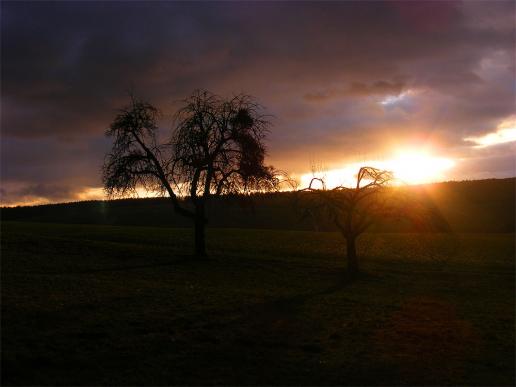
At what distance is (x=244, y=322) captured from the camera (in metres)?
17.3

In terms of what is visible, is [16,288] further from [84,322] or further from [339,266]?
[339,266]

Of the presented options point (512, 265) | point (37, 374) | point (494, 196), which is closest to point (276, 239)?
point (512, 265)

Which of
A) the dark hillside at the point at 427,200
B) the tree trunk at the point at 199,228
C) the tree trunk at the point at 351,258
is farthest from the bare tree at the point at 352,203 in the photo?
the dark hillside at the point at 427,200

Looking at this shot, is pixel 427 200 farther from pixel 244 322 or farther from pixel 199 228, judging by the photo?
pixel 244 322

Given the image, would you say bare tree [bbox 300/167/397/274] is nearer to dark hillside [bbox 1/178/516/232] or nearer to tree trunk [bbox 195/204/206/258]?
tree trunk [bbox 195/204/206/258]

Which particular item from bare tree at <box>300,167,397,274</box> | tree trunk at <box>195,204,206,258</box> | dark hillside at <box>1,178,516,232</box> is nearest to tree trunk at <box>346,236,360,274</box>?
bare tree at <box>300,167,397,274</box>

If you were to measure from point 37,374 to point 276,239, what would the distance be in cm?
3958

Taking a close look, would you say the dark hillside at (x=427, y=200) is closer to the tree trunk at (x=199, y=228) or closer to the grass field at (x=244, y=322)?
the tree trunk at (x=199, y=228)

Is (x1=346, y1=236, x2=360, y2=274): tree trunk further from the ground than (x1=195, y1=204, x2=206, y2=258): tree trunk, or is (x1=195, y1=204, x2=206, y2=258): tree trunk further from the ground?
(x1=195, y1=204, x2=206, y2=258): tree trunk

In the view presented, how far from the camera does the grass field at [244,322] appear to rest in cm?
1255

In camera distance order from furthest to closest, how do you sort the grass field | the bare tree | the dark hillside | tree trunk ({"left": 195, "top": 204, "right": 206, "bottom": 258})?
the dark hillside < tree trunk ({"left": 195, "top": 204, "right": 206, "bottom": 258}) < the bare tree < the grass field

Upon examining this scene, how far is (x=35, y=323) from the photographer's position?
1472 cm

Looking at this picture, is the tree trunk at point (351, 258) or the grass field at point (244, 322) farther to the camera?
the tree trunk at point (351, 258)

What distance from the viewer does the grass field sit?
1255 cm
